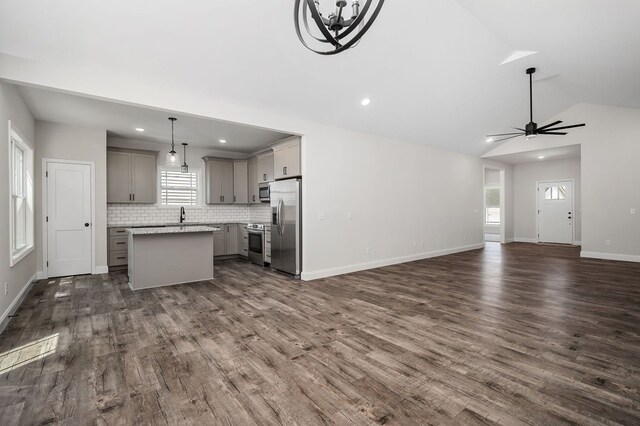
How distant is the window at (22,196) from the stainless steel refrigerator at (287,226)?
3.63 m

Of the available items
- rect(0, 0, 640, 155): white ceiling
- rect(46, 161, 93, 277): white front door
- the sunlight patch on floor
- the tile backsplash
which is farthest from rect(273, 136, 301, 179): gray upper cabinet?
the sunlight patch on floor

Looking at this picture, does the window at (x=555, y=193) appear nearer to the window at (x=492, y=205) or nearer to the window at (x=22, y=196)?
the window at (x=492, y=205)

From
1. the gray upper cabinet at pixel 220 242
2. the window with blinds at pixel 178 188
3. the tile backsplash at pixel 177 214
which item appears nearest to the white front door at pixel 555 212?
the tile backsplash at pixel 177 214

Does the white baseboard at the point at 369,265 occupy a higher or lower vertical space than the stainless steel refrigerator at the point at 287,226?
lower

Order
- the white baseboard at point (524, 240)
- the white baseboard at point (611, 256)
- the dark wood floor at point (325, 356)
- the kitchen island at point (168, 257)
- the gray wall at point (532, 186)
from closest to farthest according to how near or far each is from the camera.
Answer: the dark wood floor at point (325, 356) < the kitchen island at point (168, 257) < the white baseboard at point (611, 256) < the gray wall at point (532, 186) < the white baseboard at point (524, 240)

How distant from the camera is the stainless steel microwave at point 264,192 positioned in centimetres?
692

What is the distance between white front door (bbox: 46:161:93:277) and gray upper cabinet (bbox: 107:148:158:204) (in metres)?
0.54

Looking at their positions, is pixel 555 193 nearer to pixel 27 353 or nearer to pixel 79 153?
pixel 27 353

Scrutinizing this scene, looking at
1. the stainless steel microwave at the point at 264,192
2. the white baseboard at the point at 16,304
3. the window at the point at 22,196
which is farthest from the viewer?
the stainless steel microwave at the point at 264,192

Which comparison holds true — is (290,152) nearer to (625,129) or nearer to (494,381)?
(494,381)

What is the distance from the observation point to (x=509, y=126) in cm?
710

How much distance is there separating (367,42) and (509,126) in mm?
5272

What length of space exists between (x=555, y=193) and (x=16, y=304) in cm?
1337

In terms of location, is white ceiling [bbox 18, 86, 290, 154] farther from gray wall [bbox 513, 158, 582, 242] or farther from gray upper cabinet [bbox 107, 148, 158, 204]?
gray wall [bbox 513, 158, 582, 242]
